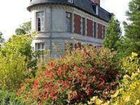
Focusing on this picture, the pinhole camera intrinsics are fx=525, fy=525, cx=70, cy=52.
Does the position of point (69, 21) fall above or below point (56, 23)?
above

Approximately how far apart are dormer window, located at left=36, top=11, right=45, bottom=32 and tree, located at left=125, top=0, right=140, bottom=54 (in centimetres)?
1141

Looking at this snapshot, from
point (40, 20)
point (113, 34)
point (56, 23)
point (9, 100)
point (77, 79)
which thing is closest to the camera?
point (77, 79)

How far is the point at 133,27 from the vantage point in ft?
137

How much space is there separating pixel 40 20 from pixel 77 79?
3877cm

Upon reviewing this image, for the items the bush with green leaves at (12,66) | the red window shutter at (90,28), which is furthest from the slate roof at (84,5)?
the bush with green leaves at (12,66)

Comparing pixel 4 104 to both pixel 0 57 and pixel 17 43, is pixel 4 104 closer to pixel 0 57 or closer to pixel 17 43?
pixel 0 57

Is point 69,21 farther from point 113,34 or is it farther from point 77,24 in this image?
point 113,34

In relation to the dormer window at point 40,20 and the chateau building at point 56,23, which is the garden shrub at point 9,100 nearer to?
the chateau building at point 56,23

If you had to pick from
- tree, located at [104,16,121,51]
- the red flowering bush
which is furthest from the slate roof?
the red flowering bush

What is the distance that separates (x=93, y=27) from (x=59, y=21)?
997 centimetres

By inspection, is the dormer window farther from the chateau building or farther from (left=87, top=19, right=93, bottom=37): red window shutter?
(left=87, top=19, right=93, bottom=37): red window shutter

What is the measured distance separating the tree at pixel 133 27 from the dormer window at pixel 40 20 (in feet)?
37.4

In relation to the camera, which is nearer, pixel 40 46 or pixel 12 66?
pixel 12 66

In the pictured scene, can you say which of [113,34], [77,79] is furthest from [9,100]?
[113,34]
